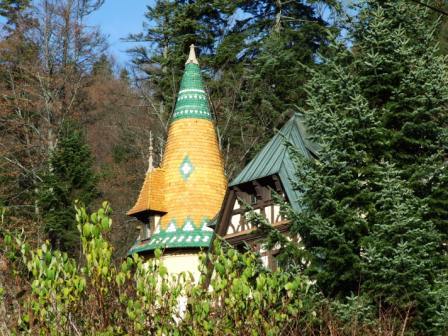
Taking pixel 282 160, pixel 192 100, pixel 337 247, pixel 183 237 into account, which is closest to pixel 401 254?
pixel 337 247

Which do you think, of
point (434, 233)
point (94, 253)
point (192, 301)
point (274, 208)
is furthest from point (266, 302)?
point (274, 208)

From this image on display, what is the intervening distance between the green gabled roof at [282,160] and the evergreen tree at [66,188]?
12.2 metres

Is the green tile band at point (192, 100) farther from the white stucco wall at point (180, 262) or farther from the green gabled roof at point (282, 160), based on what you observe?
the white stucco wall at point (180, 262)

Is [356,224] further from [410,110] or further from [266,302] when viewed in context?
[266,302]

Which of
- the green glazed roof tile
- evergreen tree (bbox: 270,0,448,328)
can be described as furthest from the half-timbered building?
evergreen tree (bbox: 270,0,448,328)

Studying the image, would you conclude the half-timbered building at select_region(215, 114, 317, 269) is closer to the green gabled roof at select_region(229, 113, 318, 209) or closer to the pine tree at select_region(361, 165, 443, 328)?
the green gabled roof at select_region(229, 113, 318, 209)

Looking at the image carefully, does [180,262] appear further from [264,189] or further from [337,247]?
[337,247]

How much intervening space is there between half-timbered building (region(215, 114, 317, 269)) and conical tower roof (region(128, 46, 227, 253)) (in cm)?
184

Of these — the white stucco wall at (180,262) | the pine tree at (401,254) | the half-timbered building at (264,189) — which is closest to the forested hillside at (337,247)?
the pine tree at (401,254)

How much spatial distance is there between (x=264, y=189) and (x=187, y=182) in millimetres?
3931

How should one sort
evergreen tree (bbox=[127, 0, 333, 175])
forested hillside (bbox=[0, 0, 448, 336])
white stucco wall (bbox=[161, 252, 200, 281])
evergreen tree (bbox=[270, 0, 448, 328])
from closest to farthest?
forested hillside (bbox=[0, 0, 448, 336]) → evergreen tree (bbox=[270, 0, 448, 328]) → white stucco wall (bbox=[161, 252, 200, 281]) → evergreen tree (bbox=[127, 0, 333, 175])

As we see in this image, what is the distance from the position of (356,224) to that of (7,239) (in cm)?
552

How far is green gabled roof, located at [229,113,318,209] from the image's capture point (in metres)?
19.4

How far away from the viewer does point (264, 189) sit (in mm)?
20016
